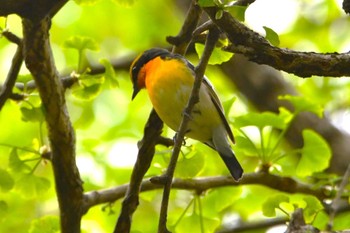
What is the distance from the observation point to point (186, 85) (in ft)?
13.4

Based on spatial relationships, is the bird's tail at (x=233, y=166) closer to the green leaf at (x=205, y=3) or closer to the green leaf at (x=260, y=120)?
the green leaf at (x=260, y=120)

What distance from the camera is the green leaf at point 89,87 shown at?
149 inches

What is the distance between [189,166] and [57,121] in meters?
0.75

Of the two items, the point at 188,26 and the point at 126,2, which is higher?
the point at 126,2

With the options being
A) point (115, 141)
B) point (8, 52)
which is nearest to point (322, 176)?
point (115, 141)

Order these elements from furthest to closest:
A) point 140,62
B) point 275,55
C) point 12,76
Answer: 1. point 140,62
2. point 12,76
3. point 275,55

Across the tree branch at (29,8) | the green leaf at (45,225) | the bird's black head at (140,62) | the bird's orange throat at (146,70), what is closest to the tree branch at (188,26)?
the tree branch at (29,8)

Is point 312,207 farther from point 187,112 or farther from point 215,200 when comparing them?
point 187,112

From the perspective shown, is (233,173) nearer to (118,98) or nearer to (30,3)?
(30,3)

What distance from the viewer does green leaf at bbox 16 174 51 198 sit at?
3881 mm

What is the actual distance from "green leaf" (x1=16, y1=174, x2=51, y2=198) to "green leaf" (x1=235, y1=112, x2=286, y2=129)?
1.10 meters

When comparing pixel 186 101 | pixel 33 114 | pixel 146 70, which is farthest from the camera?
pixel 146 70

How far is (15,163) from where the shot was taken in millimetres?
3773

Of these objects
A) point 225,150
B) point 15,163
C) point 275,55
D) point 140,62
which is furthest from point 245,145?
point 275,55
